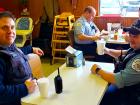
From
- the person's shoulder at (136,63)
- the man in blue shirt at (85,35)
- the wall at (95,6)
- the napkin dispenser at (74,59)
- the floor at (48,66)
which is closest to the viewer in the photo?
the person's shoulder at (136,63)

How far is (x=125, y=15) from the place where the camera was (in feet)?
15.3

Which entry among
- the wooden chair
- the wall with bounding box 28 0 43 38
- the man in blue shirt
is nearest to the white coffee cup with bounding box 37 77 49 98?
the man in blue shirt

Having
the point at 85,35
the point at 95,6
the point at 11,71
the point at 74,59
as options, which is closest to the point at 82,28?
the point at 85,35

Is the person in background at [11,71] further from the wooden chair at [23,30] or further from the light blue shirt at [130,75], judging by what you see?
the wooden chair at [23,30]

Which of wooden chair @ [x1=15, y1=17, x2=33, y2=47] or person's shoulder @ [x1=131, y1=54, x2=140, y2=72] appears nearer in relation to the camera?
person's shoulder @ [x1=131, y1=54, x2=140, y2=72]

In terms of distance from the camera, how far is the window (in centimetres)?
465

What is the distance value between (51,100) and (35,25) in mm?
3958

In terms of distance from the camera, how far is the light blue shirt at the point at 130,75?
186cm

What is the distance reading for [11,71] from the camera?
1.78m

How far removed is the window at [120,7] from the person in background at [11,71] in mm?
3208

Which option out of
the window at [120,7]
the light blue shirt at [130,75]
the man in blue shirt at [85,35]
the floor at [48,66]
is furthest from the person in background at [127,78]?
the window at [120,7]

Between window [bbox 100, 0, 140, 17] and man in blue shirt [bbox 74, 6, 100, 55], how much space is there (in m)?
0.80

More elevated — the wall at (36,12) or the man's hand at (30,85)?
the wall at (36,12)

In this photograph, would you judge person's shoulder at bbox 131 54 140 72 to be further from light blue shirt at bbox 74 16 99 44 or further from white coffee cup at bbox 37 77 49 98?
light blue shirt at bbox 74 16 99 44
